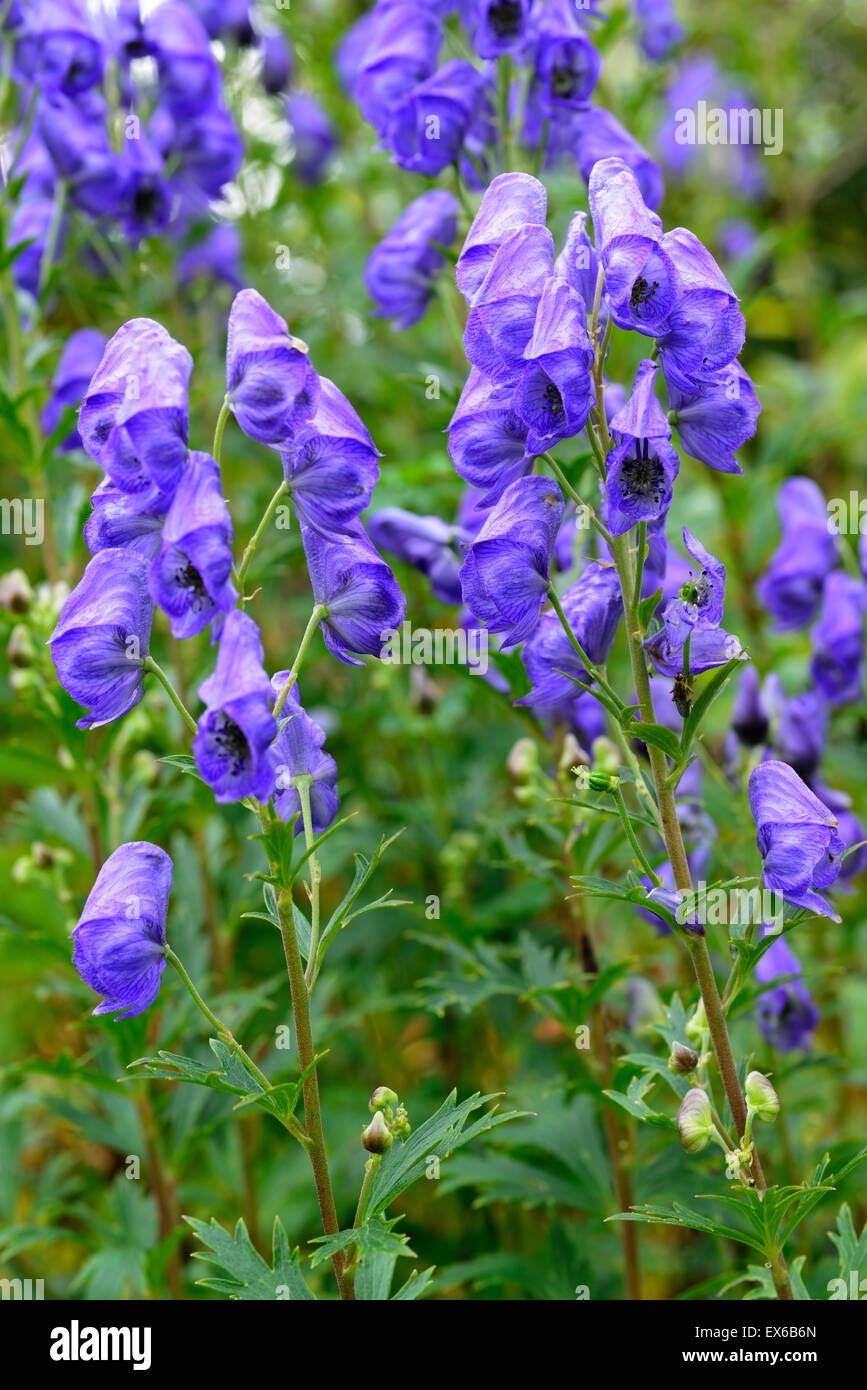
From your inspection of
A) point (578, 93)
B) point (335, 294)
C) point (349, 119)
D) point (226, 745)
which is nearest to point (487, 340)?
point (226, 745)

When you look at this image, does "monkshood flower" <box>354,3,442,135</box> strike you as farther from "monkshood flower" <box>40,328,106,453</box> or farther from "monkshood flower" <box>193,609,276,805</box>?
"monkshood flower" <box>193,609,276,805</box>

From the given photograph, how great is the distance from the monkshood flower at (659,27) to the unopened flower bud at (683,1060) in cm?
291

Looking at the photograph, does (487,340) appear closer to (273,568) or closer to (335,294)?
(273,568)

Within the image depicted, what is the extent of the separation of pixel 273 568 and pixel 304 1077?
157cm

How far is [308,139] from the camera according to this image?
4020mm

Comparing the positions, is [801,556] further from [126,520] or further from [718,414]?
[126,520]

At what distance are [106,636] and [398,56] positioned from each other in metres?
1.57

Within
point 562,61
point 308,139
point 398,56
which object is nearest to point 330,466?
point 562,61

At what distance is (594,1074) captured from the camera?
7.31ft

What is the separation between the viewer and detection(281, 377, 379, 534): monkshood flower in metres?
1.36

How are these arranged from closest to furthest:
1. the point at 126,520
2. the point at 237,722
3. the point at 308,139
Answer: the point at 237,722 < the point at 126,520 < the point at 308,139

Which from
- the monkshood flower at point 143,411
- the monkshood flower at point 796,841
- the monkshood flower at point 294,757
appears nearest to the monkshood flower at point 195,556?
the monkshood flower at point 143,411

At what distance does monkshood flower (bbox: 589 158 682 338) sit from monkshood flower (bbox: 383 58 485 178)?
0.95m

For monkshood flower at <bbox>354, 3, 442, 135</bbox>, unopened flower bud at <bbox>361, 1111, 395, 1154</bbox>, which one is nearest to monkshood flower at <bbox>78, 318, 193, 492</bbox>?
unopened flower bud at <bbox>361, 1111, 395, 1154</bbox>
